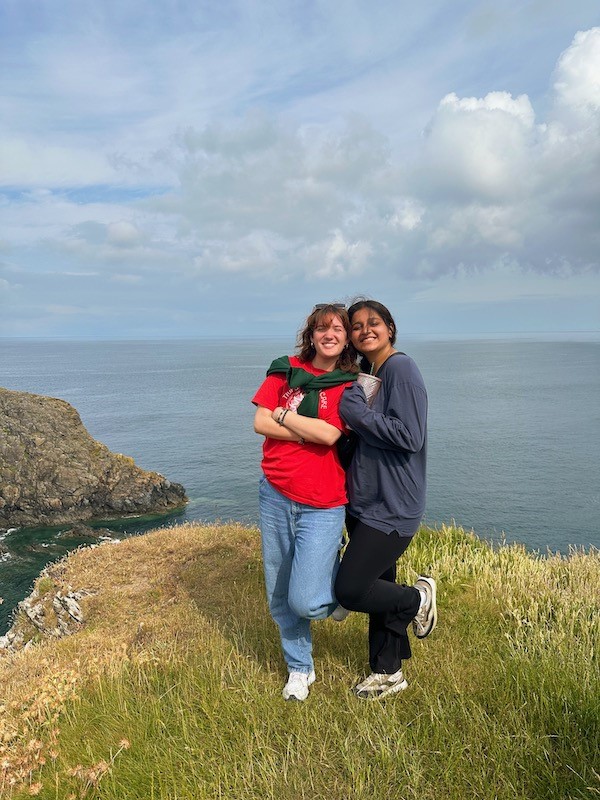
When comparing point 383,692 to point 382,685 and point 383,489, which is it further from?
point 383,489

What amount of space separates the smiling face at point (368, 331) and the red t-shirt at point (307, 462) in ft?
1.19

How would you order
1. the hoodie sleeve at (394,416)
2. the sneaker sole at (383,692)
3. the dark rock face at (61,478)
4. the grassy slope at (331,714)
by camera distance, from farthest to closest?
the dark rock face at (61,478)
the sneaker sole at (383,692)
the hoodie sleeve at (394,416)
the grassy slope at (331,714)

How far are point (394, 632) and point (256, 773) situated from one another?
1526 millimetres

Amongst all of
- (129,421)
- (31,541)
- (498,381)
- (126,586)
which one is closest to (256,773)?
(126,586)

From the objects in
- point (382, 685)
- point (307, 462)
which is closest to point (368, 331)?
point (307, 462)

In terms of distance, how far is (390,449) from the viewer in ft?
13.6

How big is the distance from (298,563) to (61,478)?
3523 centimetres

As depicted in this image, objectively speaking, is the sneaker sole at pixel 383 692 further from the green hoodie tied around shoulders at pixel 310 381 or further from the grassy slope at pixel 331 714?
the green hoodie tied around shoulders at pixel 310 381

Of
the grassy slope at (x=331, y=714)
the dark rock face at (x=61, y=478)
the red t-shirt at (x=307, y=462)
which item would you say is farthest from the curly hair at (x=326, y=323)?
the dark rock face at (x=61, y=478)

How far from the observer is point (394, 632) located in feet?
14.7

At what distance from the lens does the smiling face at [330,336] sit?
4.34 meters

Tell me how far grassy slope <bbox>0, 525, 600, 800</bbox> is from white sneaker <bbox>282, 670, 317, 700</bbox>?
7cm

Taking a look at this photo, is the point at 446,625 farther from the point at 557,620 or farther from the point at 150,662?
the point at 150,662

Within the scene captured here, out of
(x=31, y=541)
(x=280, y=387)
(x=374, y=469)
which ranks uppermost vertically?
(x=280, y=387)
